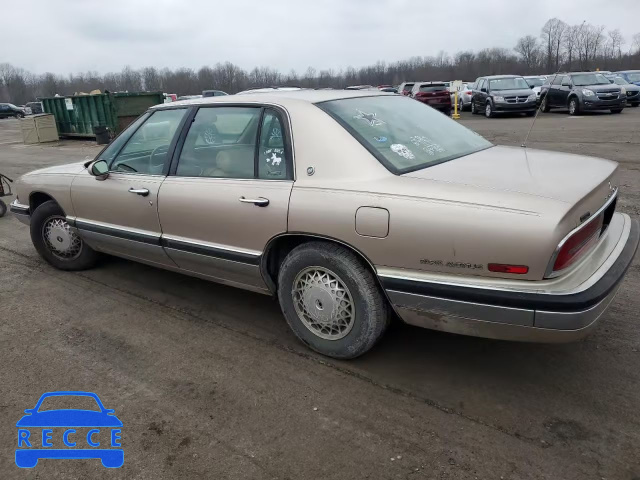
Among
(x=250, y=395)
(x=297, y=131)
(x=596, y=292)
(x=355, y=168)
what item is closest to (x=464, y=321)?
(x=596, y=292)

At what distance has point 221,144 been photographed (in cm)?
358

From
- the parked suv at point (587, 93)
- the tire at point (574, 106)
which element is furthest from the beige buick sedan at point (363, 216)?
the tire at point (574, 106)

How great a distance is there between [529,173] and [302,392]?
1.74m

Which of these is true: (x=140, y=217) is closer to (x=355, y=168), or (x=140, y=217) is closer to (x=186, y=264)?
(x=186, y=264)

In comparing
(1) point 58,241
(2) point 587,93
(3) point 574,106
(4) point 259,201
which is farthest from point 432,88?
(4) point 259,201

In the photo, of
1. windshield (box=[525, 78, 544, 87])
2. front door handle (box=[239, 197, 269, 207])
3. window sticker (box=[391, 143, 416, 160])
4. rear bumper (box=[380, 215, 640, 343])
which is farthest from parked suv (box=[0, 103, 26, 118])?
rear bumper (box=[380, 215, 640, 343])

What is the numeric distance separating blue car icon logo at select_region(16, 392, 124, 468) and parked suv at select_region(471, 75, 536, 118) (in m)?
19.4

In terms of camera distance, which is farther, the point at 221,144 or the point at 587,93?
the point at 587,93

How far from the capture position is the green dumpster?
1986 centimetres

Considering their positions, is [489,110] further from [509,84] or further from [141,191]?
[141,191]

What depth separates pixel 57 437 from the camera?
263 cm

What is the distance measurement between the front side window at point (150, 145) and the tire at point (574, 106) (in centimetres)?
1858

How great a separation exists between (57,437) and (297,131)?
6.91 feet

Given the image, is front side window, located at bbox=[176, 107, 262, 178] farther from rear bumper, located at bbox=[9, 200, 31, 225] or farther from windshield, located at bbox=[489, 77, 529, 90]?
windshield, located at bbox=[489, 77, 529, 90]
